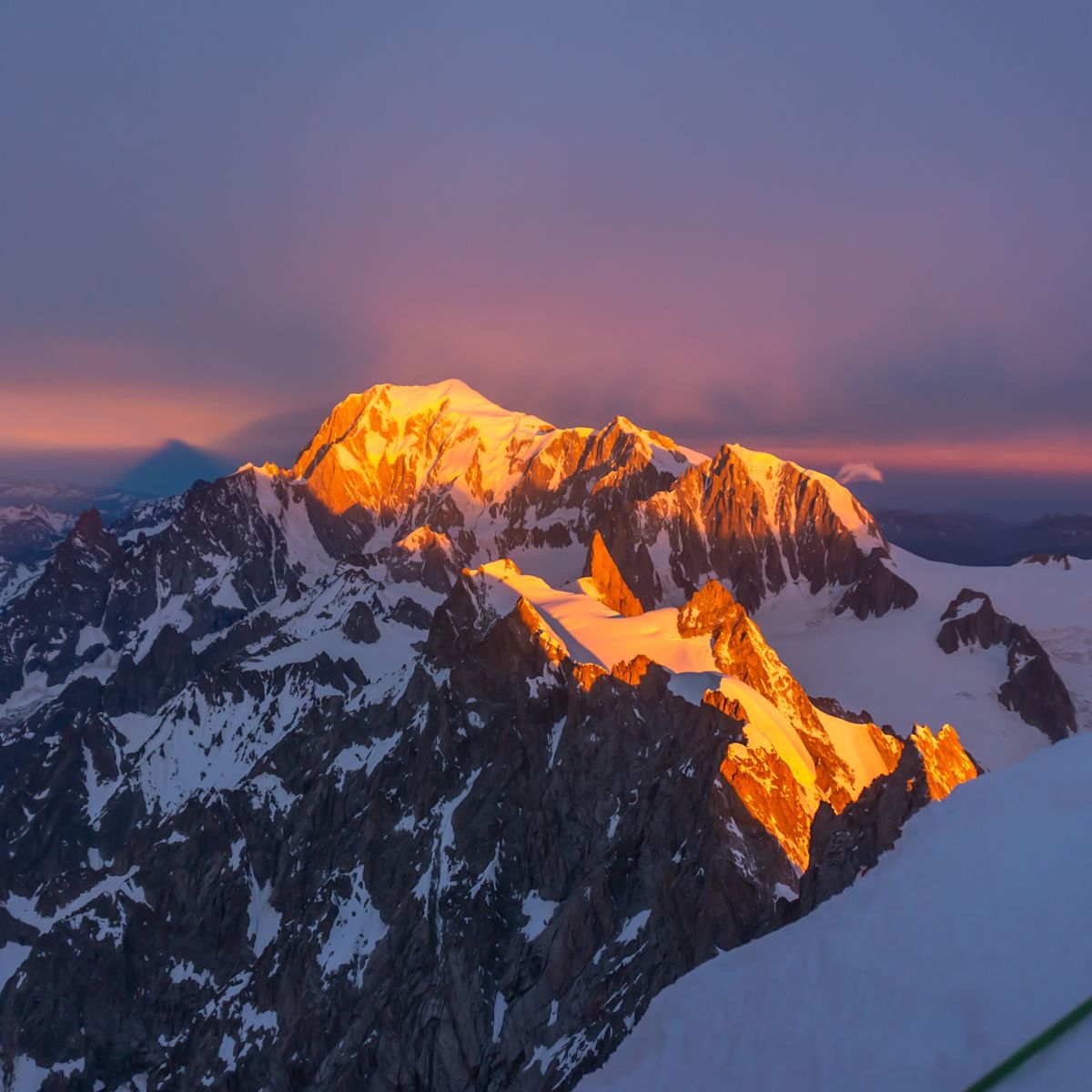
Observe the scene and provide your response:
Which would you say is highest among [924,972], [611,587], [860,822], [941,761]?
[924,972]

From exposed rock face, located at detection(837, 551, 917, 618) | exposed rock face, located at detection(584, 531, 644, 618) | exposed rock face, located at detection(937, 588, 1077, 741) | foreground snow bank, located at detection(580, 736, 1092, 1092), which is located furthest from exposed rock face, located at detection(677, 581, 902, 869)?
exposed rock face, located at detection(837, 551, 917, 618)

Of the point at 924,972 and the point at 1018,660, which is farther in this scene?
the point at 1018,660

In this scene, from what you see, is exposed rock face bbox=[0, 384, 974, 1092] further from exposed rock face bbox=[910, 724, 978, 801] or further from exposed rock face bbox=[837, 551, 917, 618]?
exposed rock face bbox=[837, 551, 917, 618]

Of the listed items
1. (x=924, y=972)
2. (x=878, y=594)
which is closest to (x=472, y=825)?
(x=924, y=972)

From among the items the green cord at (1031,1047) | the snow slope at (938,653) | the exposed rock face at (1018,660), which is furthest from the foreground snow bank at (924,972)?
the exposed rock face at (1018,660)

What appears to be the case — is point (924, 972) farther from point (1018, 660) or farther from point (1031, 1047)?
point (1018, 660)

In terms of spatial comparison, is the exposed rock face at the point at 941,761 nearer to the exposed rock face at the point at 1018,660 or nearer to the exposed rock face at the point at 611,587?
the exposed rock face at the point at 611,587
